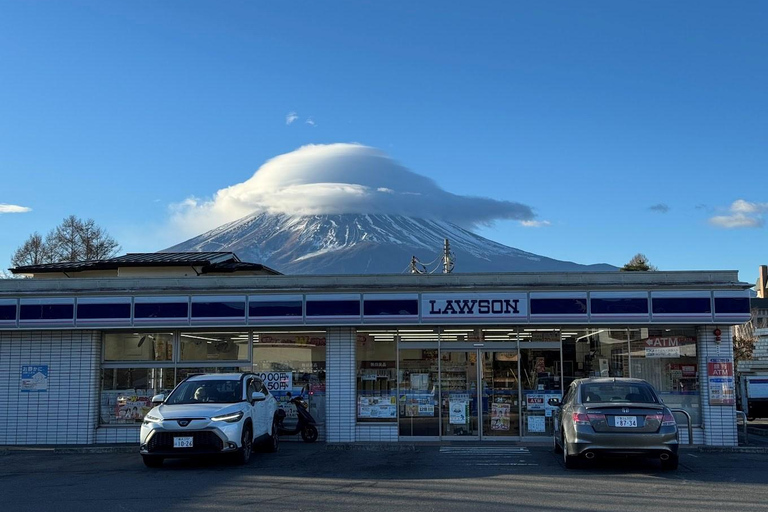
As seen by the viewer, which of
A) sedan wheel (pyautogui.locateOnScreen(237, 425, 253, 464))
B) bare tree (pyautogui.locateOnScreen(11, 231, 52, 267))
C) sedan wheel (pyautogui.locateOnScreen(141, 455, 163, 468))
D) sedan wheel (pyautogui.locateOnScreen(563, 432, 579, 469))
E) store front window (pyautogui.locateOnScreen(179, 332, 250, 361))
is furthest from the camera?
bare tree (pyautogui.locateOnScreen(11, 231, 52, 267))

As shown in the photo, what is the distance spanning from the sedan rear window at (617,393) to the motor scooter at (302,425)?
6.40 meters

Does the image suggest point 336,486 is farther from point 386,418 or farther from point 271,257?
point 271,257

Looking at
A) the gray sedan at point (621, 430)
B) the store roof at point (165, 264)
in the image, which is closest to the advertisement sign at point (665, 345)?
the gray sedan at point (621, 430)

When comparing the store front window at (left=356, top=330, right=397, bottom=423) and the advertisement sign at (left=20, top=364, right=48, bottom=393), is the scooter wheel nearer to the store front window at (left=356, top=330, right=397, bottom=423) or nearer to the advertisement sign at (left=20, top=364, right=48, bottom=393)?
the store front window at (left=356, top=330, right=397, bottom=423)

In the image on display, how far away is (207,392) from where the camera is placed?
13891 mm

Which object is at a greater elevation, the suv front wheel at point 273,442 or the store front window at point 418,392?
the store front window at point 418,392

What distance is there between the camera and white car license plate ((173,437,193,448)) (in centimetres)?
1234

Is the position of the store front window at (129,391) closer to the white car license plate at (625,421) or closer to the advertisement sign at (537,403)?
the advertisement sign at (537,403)

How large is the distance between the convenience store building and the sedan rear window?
4.02 m

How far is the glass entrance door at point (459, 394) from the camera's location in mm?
16859

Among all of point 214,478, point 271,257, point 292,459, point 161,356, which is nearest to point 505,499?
point 214,478

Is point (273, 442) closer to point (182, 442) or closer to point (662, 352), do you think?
point (182, 442)

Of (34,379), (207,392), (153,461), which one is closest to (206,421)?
(153,461)

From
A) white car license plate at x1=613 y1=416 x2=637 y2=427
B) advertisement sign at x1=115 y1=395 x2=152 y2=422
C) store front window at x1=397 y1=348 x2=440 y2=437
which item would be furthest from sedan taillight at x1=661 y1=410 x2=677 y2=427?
advertisement sign at x1=115 y1=395 x2=152 y2=422
